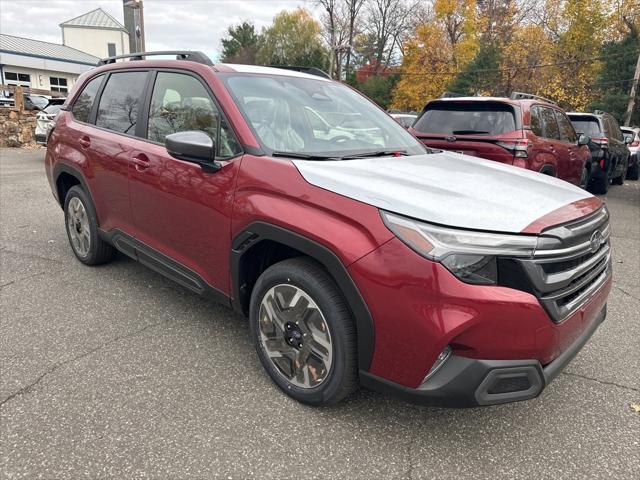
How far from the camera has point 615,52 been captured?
91.4 feet

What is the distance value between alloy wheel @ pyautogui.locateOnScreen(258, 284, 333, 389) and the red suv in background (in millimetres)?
4286

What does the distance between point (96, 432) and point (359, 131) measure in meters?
2.30

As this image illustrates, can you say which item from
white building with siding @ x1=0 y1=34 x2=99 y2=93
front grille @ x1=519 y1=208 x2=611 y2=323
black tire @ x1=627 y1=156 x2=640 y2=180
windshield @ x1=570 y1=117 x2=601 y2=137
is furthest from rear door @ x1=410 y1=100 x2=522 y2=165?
white building with siding @ x1=0 y1=34 x2=99 y2=93

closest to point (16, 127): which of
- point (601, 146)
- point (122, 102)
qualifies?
point (122, 102)

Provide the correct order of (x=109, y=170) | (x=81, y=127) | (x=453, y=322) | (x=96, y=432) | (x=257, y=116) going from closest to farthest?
(x=453, y=322) → (x=96, y=432) → (x=257, y=116) → (x=109, y=170) → (x=81, y=127)

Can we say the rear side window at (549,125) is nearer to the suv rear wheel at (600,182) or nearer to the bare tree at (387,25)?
the suv rear wheel at (600,182)

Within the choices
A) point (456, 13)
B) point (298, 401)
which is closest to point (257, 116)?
point (298, 401)

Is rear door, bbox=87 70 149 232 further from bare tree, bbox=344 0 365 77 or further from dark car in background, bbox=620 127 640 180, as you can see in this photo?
bare tree, bbox=344 0 365 77

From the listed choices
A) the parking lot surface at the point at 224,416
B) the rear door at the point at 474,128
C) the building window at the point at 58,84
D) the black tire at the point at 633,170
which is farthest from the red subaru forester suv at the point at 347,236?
the building window at the point at 58,84

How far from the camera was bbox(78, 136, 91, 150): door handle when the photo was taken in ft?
12.9

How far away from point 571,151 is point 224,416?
7.24 metres

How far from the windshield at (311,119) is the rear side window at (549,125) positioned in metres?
4.34

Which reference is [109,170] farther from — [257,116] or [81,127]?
[257,116]

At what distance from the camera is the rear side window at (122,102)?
3541 millimetres
